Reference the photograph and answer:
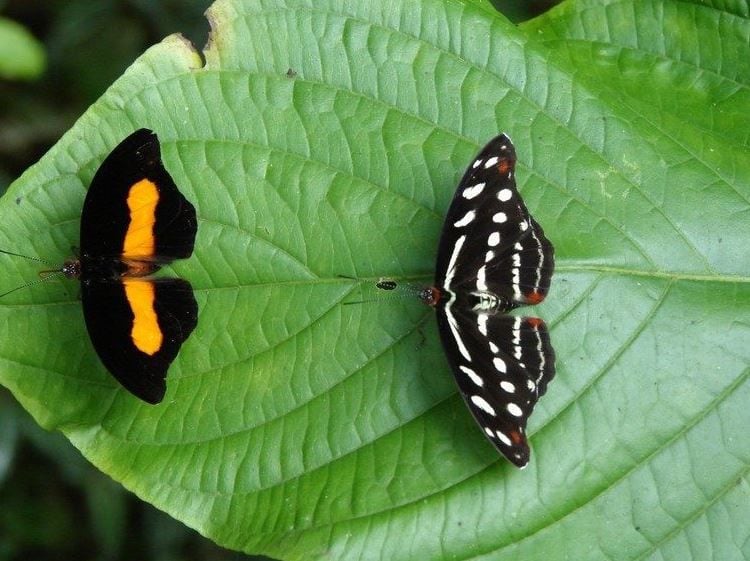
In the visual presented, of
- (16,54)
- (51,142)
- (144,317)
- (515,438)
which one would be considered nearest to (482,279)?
(515,438)

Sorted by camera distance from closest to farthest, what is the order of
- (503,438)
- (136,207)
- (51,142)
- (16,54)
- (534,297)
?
1. (503,438)
2. (534,297)
3. (136,207)
4. (16,54)
5. (51,142)

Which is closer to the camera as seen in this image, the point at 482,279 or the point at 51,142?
the point at 482,279

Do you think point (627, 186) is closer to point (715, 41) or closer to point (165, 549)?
point (715, 41)

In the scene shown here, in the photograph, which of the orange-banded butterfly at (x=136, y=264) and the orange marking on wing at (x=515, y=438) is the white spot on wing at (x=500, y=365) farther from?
the orange-banded butterfly at (x=136, y=264)

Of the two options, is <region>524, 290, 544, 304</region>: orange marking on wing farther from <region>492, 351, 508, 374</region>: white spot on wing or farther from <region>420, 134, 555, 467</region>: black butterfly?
<region>492, 351, 508, 374</region>: white spot on wing

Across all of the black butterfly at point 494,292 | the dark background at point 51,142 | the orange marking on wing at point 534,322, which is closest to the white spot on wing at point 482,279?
the black butterfly at point 494,292

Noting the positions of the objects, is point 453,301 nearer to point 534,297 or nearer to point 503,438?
point 534,297

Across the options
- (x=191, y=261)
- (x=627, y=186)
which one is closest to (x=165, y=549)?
(x=191, y=261)
